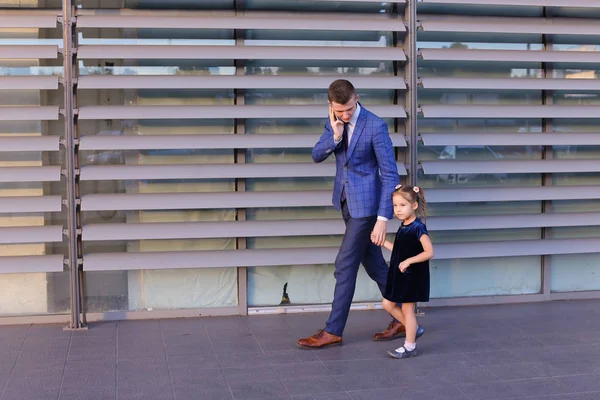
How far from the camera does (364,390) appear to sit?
5703 mm

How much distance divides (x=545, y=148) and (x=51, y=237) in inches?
188

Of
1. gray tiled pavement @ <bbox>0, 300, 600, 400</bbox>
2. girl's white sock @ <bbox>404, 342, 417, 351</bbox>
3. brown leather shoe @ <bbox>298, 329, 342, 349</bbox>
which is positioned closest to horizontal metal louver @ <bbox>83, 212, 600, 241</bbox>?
gray tiled pavement @ <bbox>0, 300, 600, 400</bbox>

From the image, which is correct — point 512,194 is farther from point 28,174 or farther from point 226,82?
point 28,174

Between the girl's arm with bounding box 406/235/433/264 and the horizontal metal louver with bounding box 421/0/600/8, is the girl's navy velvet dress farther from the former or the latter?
the horizontal metal louver with bounding box 421/0/600/8

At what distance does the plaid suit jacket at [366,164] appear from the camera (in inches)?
259

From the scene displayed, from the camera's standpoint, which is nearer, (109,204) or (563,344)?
(563,344)

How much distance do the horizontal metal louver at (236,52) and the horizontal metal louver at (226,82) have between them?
17 cm

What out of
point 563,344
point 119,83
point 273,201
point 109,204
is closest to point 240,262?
point 273,201

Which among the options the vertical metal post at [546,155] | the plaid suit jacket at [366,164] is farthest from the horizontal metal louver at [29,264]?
the vertical metal post at [546,155]

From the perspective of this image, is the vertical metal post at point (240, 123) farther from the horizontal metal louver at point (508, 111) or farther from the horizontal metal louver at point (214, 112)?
the horizontal metal louver at point (508, 111)

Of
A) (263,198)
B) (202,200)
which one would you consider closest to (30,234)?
(202,200)

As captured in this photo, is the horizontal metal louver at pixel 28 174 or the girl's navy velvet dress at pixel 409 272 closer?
the girl's navy velvet dress at pixel 409 272

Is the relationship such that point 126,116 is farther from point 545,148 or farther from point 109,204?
point 545,148

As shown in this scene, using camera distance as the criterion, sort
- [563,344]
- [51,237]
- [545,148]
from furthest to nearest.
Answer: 1. [545,148]
2. [51,237]
3. [563,344]
